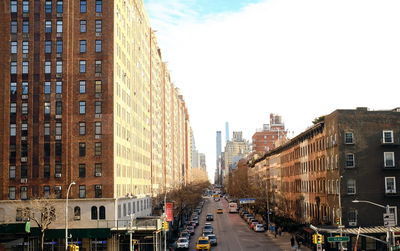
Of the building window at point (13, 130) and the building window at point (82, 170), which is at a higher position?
the building window at point (13, 130)

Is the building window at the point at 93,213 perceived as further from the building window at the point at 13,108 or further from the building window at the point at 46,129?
the building window at the point at 13,108

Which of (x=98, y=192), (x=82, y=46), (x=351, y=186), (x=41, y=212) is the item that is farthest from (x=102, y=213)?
(x=351, y=186)

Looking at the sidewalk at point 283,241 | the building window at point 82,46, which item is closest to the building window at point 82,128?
the building window at point 82,46

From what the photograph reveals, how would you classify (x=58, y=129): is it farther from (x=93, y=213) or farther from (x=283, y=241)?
(x=283, y=241)

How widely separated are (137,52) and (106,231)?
40.0 metres

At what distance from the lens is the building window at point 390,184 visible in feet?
223

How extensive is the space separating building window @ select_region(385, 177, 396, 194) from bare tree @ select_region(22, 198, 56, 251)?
141ft

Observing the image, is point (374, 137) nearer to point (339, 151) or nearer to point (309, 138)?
point (339, 151)

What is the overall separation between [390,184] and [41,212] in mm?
45047

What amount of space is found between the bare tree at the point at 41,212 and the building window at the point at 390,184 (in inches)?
1687

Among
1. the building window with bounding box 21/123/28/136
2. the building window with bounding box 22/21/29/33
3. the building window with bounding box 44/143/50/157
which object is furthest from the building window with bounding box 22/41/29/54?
the building window with bounding box 44/143/50/157

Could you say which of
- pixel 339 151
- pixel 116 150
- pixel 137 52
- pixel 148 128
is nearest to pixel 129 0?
pixel 137 52

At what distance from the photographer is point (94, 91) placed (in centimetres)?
7356

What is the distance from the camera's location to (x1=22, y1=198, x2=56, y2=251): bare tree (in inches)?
2576
